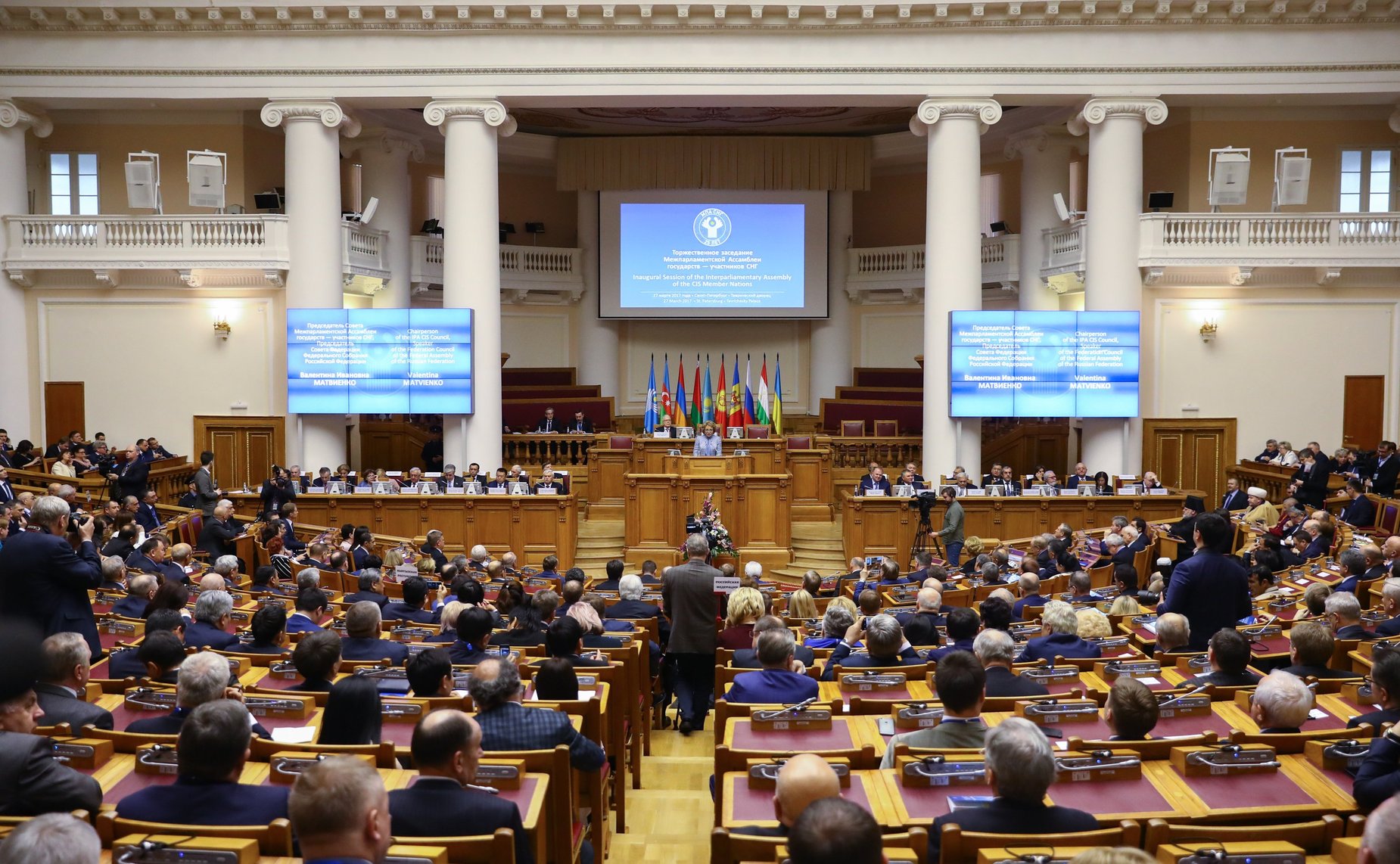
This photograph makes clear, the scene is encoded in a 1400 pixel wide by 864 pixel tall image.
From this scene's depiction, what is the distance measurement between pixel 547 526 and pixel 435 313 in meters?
3.63

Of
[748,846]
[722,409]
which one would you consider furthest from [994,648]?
[722,409]

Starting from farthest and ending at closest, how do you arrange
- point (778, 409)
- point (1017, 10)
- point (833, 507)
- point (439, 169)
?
1. point (439, 169)
2. point (778, 409)
3. point (833, 507)
4. point (1017, 10)

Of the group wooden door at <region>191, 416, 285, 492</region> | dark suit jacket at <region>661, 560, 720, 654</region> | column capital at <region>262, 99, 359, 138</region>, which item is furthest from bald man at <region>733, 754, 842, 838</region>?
wooden door at <region>191, 416, 285, 492</region>

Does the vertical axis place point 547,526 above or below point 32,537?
below

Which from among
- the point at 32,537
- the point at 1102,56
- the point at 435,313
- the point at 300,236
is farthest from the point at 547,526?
the point at 1102,56

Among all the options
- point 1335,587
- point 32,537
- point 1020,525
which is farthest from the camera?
point 1020,525

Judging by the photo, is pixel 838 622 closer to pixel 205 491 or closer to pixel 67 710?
pixel 67 710

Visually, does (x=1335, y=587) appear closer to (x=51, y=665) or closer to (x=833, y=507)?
(x=51, y=665)

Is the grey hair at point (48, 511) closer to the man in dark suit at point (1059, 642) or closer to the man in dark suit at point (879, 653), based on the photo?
the man in dark suit at point (879, 653)

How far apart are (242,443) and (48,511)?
1177 cm

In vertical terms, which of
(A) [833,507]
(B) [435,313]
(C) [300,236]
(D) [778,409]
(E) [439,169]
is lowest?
(A) [833,507]

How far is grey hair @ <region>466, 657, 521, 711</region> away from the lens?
4.27 meters

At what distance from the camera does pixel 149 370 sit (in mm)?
16859

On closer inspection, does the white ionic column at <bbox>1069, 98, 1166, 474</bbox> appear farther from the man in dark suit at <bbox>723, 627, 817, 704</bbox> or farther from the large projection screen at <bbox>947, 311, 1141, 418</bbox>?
the man in dark suit at <bbox>723, 627, 817, 704</bbox>
